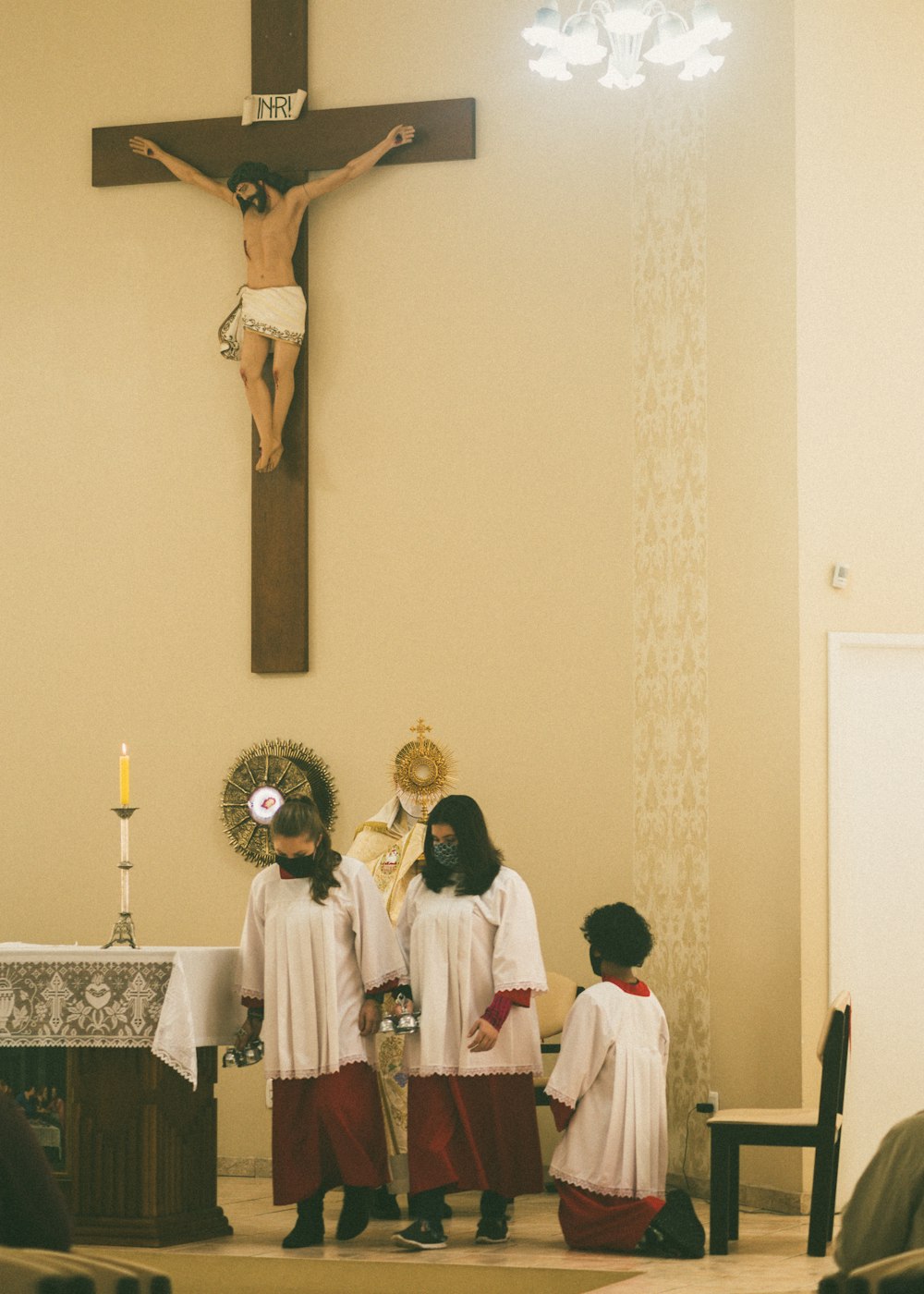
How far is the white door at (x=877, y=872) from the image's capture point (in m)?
6.72

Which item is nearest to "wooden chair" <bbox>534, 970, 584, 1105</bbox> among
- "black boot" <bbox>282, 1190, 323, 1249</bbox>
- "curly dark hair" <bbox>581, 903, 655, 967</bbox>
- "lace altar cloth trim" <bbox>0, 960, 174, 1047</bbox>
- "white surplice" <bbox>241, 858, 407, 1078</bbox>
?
"curly dark hair" <bbox>581, 903, 655, 967</bbox>

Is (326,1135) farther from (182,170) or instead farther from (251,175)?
(182,170)

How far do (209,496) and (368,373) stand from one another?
94 cm

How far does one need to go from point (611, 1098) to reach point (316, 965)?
112 cm

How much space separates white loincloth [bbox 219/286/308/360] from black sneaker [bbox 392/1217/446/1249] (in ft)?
12.9

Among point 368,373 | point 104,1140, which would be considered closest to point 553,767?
point 368,373

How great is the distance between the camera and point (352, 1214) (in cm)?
596

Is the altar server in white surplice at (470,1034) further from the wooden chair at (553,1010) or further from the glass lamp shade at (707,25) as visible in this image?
the glass lamp shade at (707,25)

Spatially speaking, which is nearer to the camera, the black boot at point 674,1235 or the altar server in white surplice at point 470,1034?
the black boot at point 674,1235

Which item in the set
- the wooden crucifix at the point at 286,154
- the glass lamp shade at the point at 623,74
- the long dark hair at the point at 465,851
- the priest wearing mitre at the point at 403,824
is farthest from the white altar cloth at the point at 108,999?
the glass lamp shade at the point at 623,74

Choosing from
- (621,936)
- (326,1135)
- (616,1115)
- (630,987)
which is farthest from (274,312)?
(616,1115)

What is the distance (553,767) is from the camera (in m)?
7.58

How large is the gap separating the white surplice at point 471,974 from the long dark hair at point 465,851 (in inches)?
1.5

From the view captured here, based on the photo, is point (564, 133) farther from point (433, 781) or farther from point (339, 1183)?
point (339, 1183)
